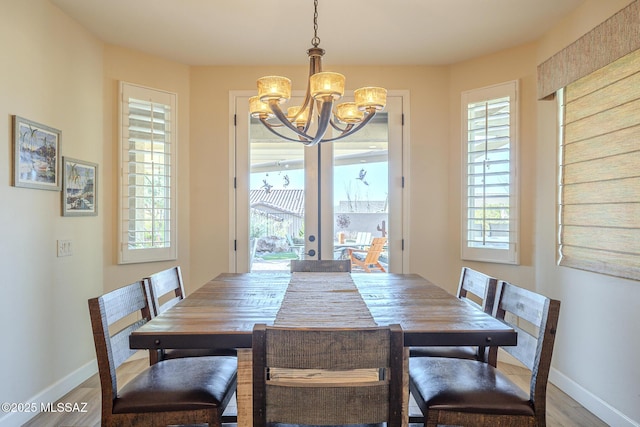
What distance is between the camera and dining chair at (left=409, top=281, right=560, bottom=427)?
4.74ft

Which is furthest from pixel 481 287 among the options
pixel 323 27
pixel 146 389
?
pixel 323 27

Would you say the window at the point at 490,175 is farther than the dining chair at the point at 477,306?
Yes

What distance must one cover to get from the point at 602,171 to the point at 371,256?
5.90 feet

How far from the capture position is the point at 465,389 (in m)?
1.60

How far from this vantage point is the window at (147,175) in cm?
315

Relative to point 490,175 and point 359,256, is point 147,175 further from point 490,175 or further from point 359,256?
point 490,175

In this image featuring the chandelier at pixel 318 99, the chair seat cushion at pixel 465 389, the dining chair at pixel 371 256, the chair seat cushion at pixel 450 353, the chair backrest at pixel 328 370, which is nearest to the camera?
the chair backrest at pixel 328 370

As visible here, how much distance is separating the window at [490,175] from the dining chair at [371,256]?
28.2 inches

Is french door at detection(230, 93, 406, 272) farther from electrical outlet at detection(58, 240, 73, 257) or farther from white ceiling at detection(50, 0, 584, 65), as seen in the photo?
electrical outlet at detection(58, 240, 73, 257)

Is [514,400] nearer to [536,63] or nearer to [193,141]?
[536,63]

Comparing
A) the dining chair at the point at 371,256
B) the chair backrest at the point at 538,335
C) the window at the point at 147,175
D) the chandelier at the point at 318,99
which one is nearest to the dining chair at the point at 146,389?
the chandelier at the point at 318,99

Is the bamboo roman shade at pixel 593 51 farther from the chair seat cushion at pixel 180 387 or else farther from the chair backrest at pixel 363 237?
the chair seat cushion at pixel 180 387

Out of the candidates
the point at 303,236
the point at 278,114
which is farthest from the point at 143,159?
the point at 278,114

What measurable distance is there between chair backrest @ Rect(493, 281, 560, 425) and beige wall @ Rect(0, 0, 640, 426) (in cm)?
89
